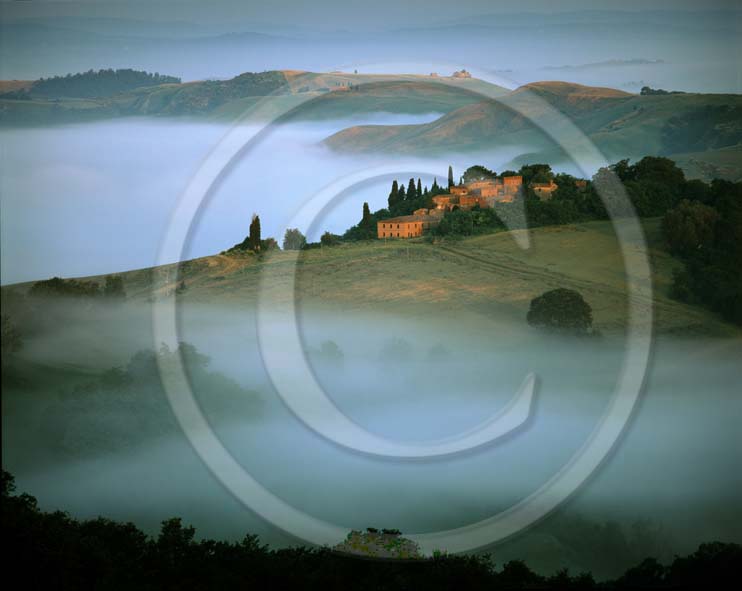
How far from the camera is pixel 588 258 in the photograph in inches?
1065

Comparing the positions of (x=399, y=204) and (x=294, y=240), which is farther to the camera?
(x=399, y=204)

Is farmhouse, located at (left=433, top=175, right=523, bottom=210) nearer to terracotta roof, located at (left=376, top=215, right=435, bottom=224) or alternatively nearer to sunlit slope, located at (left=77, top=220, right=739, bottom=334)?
terracotta roof, located at (left=376, top=215, right=435, bottom=224)

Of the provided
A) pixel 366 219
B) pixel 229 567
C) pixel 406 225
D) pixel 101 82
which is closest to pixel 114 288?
pixel 366 219

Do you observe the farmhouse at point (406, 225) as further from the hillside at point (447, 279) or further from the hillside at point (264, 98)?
the hillside at point (264, 98)

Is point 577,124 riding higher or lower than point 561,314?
higher

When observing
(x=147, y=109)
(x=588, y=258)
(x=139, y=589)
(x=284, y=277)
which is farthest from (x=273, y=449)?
(x=147, y=109)

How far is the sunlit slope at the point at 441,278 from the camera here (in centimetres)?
2605

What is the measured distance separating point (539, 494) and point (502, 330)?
4.84 m

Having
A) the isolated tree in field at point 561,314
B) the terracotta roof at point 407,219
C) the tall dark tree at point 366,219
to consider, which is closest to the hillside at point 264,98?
the tall dark tree at point 366,219

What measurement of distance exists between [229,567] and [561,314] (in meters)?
11.3

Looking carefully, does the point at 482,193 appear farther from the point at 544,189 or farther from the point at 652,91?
the point at 652,91

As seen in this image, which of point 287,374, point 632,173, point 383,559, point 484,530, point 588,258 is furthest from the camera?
point 632,173

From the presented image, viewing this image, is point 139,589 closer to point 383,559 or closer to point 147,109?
point 383,559

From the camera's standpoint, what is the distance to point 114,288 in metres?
26.4
